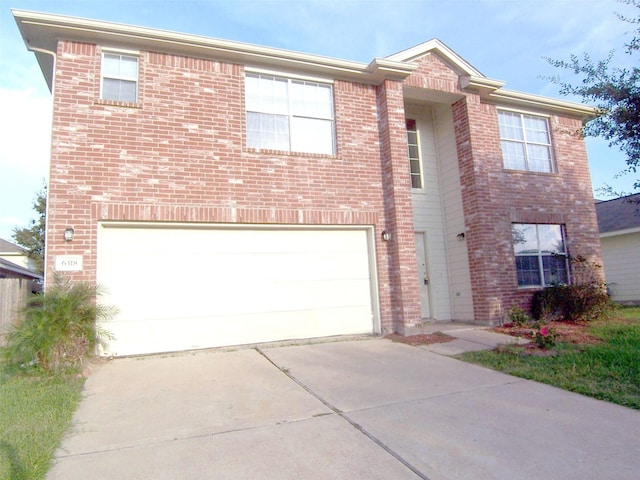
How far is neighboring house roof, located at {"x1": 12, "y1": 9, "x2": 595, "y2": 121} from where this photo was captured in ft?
24.3

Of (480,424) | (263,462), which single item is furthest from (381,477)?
(480,424)

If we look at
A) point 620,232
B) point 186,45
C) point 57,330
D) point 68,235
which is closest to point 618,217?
point 620,232

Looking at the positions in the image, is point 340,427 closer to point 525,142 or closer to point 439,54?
point 439,54

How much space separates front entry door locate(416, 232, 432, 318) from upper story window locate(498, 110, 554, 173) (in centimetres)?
286

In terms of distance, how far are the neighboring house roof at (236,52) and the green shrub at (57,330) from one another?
428 centimetres

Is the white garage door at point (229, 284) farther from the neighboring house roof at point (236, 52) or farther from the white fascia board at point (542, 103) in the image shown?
the white fascia board at point (542, 103)

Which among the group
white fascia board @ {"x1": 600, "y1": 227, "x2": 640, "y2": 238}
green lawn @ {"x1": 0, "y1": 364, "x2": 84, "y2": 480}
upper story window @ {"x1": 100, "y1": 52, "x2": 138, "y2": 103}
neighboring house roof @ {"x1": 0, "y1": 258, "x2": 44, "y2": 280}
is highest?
upper story window @ {"x1": 100, "y1": 52, "x2": 138, "y2": 103}

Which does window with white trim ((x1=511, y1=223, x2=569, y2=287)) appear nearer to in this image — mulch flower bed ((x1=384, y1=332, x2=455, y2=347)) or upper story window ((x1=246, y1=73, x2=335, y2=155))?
mulch flower bed ((x1=384, y1=332, x2=455, y2=347))

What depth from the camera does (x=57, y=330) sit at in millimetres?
5922

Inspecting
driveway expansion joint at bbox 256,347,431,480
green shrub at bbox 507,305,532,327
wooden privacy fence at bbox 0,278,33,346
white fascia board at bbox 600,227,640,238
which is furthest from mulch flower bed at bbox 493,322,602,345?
wooden privacy fence at bbox 0,278,33,346

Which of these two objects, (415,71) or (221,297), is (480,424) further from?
(415,71)

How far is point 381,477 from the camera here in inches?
124

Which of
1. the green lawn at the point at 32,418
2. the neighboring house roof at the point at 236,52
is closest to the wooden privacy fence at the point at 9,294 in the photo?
the green lawn at the point at 32,418

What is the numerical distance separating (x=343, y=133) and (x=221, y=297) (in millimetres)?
4236
